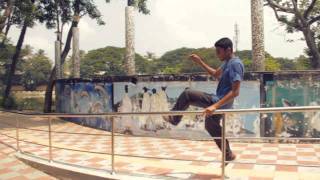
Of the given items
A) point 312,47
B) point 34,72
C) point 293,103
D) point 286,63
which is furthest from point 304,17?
point 34,72

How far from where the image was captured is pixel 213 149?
28.0ft

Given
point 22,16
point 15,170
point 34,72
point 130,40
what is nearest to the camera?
point 15,170

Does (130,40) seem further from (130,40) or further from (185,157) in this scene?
(185,157)

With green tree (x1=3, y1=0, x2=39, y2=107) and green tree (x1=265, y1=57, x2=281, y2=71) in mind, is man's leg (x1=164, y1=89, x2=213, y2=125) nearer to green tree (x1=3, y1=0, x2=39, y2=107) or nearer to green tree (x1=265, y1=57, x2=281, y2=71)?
green tree (x1=3, y1=0, x2=39, y2=107)

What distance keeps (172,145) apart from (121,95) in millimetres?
4237

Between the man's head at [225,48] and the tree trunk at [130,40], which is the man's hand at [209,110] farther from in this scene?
the tree trunk at [130,40]

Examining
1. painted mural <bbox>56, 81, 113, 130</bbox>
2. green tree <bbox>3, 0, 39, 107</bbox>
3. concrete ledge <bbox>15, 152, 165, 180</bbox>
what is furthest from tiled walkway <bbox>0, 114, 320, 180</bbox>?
green tree <bbox>3, 0, 39, 107</bbox>

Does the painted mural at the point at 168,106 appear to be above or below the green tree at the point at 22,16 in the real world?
below

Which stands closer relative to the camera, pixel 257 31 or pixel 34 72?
pixel 257 31

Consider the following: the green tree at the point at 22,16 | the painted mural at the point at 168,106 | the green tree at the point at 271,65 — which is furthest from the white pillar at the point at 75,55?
the green tree at the point at 271,65

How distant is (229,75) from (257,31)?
777cm

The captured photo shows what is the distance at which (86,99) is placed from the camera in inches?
601

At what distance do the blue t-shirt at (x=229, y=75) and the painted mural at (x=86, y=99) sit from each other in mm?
9333

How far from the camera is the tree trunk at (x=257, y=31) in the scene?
11719 mm
